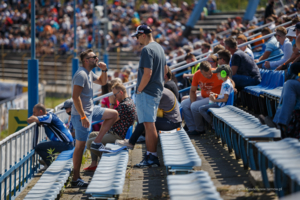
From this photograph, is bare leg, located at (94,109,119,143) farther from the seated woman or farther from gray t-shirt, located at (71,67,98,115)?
the seated woman

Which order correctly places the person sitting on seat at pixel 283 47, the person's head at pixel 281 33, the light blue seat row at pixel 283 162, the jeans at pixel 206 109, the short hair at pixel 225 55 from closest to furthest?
the light blue seat row at pixel 283 162 → the jeans at pixel 206 109 → the short hair at pixel 225 55 → the person sitting on seat at pixel 283 47 → the person's head at pixel 281 33

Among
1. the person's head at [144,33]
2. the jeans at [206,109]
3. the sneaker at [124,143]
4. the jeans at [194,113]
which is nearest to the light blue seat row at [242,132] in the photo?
the jeans at [206,109]

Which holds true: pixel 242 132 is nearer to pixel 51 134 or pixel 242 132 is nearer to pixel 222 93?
pixel 222 93

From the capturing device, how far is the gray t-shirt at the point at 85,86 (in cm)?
475

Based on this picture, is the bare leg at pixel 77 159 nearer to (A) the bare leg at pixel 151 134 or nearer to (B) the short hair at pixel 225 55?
(A) the bare leg at pixel 151 134

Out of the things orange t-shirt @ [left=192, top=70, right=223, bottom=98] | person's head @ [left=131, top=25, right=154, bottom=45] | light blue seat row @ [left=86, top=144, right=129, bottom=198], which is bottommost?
light blue seat row @ [left=86, top=144, right=129, bottom=198]

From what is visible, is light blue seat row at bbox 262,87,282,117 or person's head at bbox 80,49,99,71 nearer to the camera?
person's head at bbox 80,49,99,71

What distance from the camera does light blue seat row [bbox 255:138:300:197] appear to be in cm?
271

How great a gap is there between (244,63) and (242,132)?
333 cm

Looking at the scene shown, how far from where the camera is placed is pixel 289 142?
3.22 meters

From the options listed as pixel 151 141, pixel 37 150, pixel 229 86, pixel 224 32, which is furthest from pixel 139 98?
pixel 224 32

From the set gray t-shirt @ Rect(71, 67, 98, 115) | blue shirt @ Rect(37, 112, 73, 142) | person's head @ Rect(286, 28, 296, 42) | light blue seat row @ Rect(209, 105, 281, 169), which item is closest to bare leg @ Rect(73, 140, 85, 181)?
gray t-shirt @ Rect(71, 67, 98, 115)

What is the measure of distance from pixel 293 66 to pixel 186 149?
145cm

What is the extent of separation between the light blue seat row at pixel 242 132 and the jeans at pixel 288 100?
22cm
